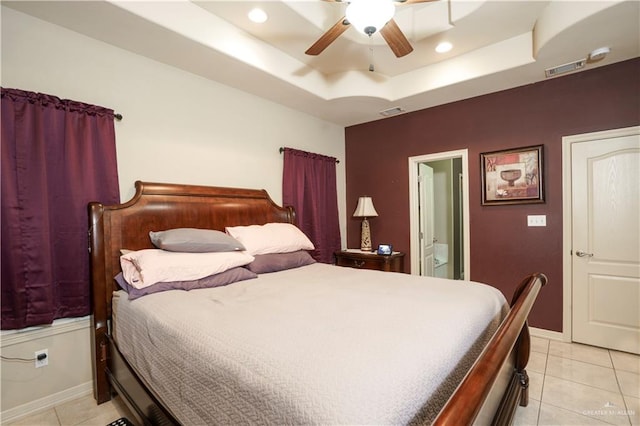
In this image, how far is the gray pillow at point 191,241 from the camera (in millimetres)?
2143

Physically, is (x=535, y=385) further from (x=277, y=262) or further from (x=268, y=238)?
(x=268, y=238)

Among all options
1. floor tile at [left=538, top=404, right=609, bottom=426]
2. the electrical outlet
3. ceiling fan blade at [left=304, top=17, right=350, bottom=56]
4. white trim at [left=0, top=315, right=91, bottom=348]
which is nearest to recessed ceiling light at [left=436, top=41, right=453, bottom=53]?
ceiling fan blade at [left=304, top=17, right=350, bottom=56]

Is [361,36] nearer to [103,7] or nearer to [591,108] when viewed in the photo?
[103,7]

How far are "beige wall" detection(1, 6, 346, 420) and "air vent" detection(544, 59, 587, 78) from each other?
2.66 meters

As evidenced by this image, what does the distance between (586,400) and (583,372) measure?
18.5 inches

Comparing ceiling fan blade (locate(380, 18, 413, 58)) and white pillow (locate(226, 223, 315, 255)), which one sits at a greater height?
ceiling fan blade (locate(380, 18, 413, 58))

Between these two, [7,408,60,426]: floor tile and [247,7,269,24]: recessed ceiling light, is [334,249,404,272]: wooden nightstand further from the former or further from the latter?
[7,408,60,426]: floor tile

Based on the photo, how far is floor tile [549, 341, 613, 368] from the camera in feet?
8.41

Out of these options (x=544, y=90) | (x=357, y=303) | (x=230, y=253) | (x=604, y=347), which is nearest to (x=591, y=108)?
(x=544, y=90)

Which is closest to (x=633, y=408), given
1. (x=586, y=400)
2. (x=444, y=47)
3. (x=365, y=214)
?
(x=586, y=400)

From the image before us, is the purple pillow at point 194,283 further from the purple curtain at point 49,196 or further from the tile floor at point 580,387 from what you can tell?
the tile floor at point 580,387

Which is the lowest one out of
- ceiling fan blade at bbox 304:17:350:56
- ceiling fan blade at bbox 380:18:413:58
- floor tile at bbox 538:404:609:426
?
floor tile at bbox 538:404:609:426

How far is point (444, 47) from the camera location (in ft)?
9.40

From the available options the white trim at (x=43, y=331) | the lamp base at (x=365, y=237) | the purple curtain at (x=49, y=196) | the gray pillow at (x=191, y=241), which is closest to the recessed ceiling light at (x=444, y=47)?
the lamp base at (x=365, y=237)
